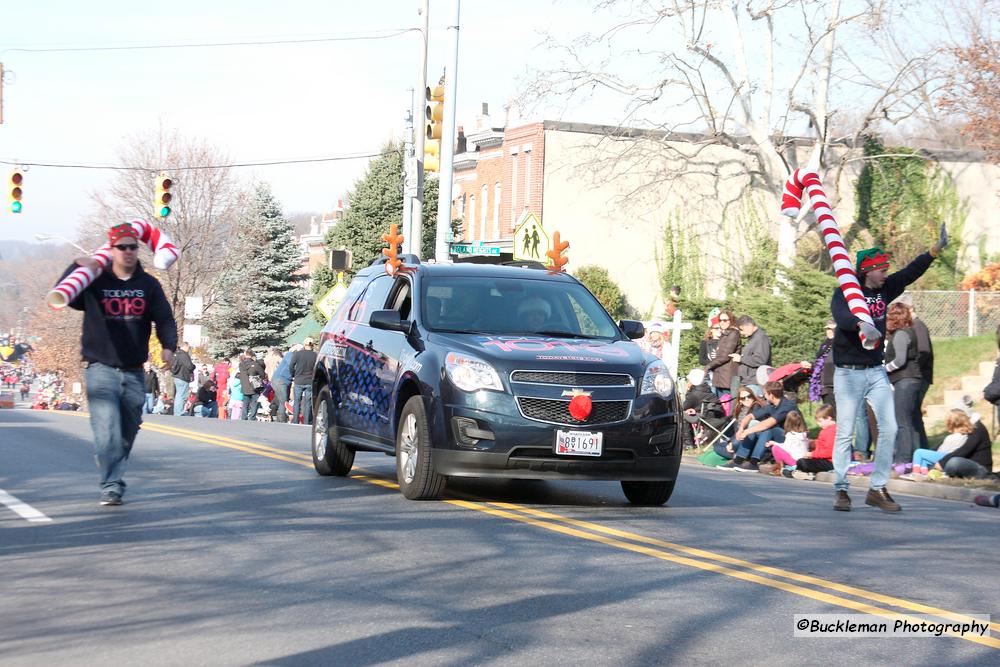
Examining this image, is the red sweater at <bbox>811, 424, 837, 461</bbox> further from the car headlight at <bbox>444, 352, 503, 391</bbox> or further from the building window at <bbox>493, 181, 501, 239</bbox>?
the building window at <bbox>493, 181, 501, 239</bbox>

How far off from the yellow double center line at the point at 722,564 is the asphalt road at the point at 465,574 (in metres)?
0.03

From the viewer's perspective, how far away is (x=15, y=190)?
32.1 meters

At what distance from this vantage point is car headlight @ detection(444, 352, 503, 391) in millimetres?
Result: 10633

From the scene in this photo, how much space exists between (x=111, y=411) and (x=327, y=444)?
2.85 meters

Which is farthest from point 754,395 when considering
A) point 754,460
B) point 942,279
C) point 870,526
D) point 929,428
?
point 942,279

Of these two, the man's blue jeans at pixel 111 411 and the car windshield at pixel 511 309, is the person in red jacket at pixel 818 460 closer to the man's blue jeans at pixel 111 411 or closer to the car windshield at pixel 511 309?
the car windshield at pixel 511 309

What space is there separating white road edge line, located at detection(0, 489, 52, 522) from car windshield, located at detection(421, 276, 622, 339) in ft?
10.8

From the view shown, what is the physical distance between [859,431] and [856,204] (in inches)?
1210

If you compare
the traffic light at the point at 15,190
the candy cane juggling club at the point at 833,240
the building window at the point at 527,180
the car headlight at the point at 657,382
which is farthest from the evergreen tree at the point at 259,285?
the car headlight at the point at 657,382

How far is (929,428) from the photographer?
21906 mm

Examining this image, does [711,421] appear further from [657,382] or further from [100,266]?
[100,266]

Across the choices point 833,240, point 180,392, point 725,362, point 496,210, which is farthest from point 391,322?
point 496,210

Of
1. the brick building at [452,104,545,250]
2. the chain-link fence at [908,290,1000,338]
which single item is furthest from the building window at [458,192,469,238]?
the chain-link fence at [908,290,1000,338]

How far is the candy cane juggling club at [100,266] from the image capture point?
10281 millimetres
